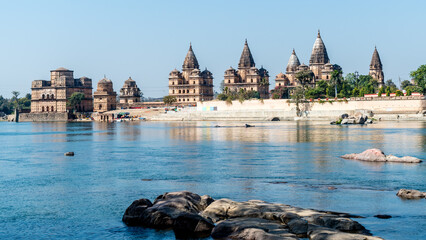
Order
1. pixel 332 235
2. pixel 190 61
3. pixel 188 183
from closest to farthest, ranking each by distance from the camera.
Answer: pixel 332 235
pixel 188 183
pixel 190 61

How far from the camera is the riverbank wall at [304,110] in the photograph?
73875 mm

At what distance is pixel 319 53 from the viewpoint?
358ft

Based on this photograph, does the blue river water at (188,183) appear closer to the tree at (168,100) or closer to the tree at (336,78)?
the tree at (336,78)

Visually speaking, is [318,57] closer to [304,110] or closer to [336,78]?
[336,78]

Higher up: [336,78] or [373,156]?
[336,78]

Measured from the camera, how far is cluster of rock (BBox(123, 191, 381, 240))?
1302cm

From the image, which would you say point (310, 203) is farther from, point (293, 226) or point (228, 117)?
point (228, 117)

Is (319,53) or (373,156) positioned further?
(319,53)

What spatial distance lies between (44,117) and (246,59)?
45.1m

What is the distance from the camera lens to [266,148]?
35.0m

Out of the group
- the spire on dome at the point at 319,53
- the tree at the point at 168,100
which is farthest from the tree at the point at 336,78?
the tree at the point at 168,100

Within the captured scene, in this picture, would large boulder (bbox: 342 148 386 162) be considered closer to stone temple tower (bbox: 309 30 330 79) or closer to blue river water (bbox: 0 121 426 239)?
blue river water (bbox: 0 121 426 239)

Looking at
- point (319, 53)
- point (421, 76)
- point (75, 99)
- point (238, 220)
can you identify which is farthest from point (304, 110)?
point (238, 220)

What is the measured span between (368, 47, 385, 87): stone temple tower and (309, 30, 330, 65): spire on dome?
1370 cm
